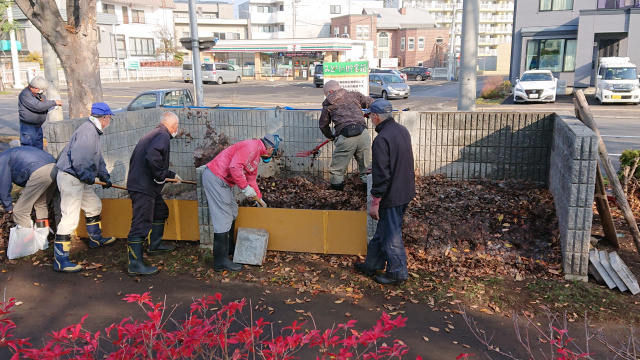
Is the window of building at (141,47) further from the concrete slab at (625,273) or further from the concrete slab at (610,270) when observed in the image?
the concrete slab at (625,273)

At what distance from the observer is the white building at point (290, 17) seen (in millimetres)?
67625

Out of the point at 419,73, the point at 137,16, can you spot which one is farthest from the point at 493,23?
the point at 137,16

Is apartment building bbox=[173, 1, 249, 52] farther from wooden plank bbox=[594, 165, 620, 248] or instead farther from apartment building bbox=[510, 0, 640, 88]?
wooden plank bbox=[594, 165, 620, 248]

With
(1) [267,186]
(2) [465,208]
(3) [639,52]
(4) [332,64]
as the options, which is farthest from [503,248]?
(3) [639,52]

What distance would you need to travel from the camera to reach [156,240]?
6.24m

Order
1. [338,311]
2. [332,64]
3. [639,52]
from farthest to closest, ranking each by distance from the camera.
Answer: [639,52] < [332,64] < [338,311]

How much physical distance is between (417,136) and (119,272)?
4.53 metres

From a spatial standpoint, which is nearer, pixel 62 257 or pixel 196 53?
pixel 62 257

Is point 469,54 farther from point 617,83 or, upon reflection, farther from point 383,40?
point 383,40

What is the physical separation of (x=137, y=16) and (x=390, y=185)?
201 feet

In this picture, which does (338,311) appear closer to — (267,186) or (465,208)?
(465,208)

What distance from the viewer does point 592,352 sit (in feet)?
13.0

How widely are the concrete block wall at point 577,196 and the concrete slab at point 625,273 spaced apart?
264 mm

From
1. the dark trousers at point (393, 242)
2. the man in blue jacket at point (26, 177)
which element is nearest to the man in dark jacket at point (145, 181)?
the man in blue jacket at point (26, 177)
